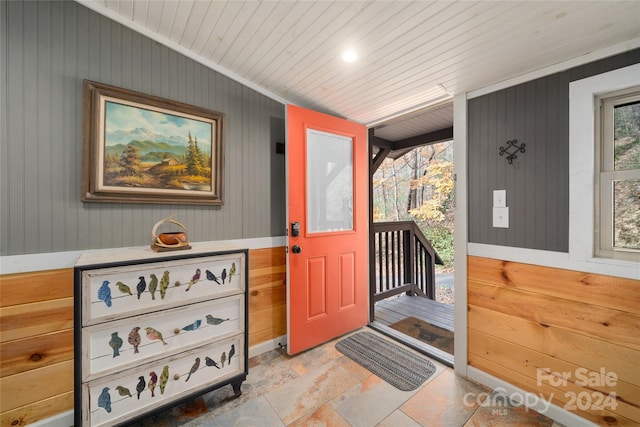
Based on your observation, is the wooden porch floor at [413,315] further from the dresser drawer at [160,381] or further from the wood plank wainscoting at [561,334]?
the dresser drawer at [160,381]

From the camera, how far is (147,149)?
172cm

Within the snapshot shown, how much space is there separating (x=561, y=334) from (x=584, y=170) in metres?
0.98

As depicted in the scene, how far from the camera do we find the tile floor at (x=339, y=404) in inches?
60.3

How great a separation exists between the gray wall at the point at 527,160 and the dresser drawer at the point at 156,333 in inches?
73.8

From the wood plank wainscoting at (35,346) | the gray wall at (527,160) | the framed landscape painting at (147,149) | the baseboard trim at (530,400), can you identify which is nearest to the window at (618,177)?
the gray wall at (527,160)

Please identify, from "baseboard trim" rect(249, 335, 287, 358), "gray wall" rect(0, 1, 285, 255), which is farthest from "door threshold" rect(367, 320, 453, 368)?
"gray wall" rect(0, 1, 285, 255)

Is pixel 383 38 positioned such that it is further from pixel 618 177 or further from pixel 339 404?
pixel 339 404

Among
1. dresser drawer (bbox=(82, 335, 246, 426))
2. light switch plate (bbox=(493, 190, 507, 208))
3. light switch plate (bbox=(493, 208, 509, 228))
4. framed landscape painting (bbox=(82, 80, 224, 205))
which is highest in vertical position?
framed landscape painting (bbox=(82, 80, 224, 205))

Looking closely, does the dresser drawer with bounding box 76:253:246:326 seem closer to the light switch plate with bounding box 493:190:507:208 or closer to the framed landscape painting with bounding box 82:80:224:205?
the framed landscape painting with bounding box 82:80:224:205

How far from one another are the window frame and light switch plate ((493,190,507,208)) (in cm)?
33

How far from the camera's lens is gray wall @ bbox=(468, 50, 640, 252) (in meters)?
1.51

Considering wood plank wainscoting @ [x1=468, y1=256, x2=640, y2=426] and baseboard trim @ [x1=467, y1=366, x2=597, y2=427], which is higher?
wood plank wainscoting @ [x1=468, y1=256, x2=640, y2=426]

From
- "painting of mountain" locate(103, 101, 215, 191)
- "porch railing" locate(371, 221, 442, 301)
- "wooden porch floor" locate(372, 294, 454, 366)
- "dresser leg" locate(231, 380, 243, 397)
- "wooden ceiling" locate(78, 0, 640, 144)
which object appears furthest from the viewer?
"porch railing" locate(371, 221, 442, 301)

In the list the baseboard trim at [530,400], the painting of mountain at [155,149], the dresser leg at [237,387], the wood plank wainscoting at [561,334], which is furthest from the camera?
the dresser leg at [237,387]
